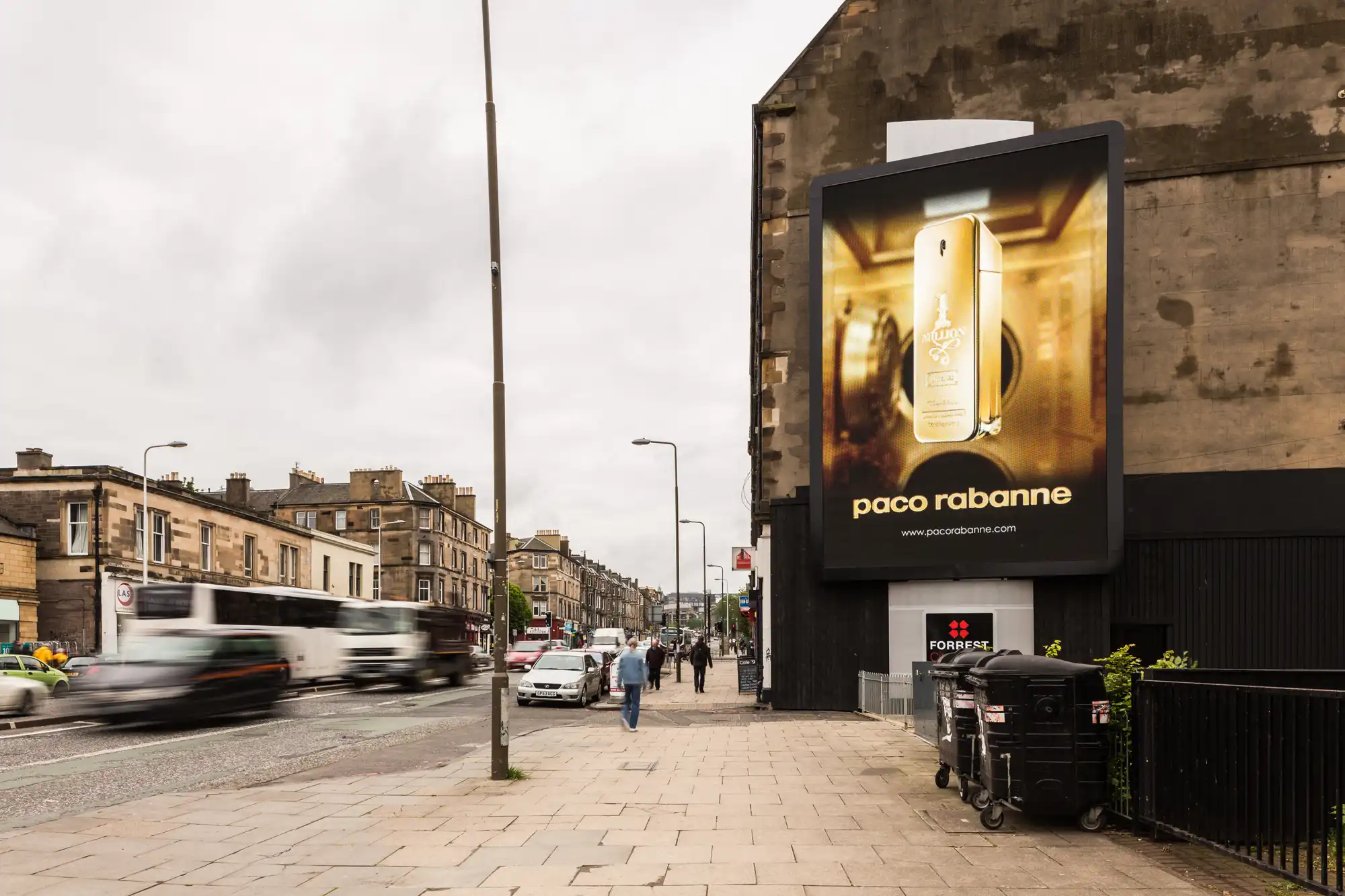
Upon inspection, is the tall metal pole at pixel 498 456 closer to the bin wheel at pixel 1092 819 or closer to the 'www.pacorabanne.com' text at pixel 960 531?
the bin wheel at pixel 1092 819

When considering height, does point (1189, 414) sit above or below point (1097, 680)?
above

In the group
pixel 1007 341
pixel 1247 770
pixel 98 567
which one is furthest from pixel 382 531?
pixel 1247 770

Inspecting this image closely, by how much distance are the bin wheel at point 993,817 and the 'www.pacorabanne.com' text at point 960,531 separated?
1433 centimetres

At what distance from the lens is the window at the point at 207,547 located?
5041 cm

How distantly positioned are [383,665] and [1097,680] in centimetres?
2788

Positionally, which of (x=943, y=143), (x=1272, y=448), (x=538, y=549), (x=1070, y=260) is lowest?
(x=538, y=549)

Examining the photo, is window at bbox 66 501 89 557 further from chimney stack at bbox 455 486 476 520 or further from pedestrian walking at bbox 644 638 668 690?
chimney stack at bbox 455 486 476 520

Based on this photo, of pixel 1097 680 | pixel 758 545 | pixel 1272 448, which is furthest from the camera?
pixel 758 545

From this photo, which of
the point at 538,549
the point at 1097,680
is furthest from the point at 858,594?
Answer: the point at 538,549

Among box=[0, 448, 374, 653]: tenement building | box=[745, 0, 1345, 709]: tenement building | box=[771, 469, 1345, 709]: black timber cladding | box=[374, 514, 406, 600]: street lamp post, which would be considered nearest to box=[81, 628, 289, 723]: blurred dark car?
box=[745, 0, 1345, 709]: tenement building

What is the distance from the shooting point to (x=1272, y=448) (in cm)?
2381

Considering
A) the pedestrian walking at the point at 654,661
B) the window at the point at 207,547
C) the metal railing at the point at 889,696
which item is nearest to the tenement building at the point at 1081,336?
the metal railing at the point at 889,696

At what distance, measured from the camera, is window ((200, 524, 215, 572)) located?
5041cm

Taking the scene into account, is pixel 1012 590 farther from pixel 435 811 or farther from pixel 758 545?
pixel 435 811
